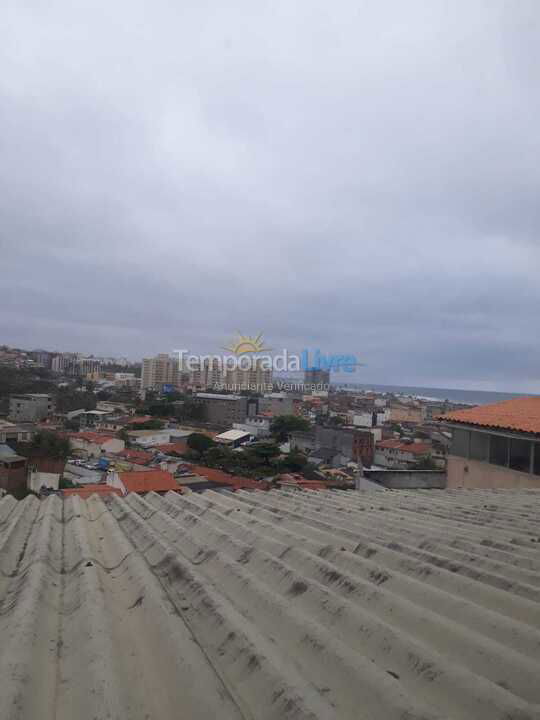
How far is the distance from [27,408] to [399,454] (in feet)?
116

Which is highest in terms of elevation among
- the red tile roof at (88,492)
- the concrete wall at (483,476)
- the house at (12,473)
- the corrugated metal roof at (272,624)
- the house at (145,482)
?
the corrugated metal roof at (272,624)

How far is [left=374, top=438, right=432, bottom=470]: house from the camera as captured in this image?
31859 mm

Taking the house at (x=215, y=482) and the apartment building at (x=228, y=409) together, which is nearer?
the house at (x=215, y=482)

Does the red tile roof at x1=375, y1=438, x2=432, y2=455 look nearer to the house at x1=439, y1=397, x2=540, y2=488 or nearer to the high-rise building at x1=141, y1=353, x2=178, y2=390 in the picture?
the house at x1=439, y1=397, x2=540, y2=488

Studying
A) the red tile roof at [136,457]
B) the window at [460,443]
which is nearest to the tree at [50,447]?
the red tile roof at [136,457]

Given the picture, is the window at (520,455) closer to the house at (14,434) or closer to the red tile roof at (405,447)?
the red tile roof at (405,447)

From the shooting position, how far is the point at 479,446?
6812 mm

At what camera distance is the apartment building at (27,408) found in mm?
45156

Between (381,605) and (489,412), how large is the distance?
6330mm

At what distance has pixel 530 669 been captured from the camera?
3.45 feet

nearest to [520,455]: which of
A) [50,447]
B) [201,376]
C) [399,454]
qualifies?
[50,447]

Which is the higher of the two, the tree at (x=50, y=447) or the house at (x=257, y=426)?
the tree at (x=50, y=447)

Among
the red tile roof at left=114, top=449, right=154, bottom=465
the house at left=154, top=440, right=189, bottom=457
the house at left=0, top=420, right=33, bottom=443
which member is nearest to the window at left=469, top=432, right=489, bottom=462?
the red tile roof at left=114, top=449, right=154, bottom=465

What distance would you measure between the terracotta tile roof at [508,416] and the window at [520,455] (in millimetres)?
225
